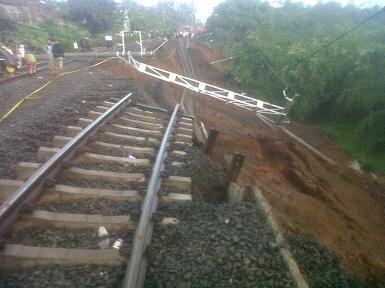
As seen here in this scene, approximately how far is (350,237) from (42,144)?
626 centimetres

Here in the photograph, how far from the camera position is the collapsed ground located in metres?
5.67

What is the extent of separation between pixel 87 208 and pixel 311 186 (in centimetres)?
686

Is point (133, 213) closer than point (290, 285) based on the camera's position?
No

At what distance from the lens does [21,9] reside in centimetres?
3875

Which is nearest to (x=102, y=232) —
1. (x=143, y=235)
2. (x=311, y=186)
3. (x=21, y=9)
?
(x=143, y=235)

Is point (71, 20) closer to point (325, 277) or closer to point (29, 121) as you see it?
point (29, 121)

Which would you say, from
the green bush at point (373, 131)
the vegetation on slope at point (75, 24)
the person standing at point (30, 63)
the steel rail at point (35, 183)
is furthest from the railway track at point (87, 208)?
the vegetation on slope at point (75, 24)

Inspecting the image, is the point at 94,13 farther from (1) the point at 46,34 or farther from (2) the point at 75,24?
(1) the point at 46,34

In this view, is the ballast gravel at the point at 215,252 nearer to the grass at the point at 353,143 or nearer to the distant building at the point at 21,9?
the grass at the point at 353,143

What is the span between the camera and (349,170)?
12.2m

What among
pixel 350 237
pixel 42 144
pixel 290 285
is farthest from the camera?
pixel 350 237

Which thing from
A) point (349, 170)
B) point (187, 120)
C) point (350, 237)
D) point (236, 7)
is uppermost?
point (236, 7)

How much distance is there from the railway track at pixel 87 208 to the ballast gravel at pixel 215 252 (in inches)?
6.7

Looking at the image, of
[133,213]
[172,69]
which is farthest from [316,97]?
[133,213]
